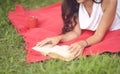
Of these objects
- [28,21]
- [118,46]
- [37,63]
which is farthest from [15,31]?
[118,46]

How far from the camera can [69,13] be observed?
4031 millimetres

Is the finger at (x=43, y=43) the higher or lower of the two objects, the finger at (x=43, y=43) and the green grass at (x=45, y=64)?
the higher

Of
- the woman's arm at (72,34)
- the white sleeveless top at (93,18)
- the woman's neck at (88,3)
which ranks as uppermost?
the woman's neck at (88,3)

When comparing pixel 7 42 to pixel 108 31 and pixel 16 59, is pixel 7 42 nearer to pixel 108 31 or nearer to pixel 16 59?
pixel 16 59

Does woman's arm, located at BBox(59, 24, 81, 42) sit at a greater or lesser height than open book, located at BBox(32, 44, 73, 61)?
greater

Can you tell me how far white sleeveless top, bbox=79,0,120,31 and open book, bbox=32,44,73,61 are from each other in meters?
0.43

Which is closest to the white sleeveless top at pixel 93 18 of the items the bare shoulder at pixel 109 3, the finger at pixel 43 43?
the bare shoulder at pixel 109 3

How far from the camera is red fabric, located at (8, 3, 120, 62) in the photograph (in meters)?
3.62

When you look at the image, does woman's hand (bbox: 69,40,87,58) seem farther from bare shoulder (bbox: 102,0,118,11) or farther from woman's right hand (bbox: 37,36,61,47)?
bare shoulder (bbox: 102,0,118,11)

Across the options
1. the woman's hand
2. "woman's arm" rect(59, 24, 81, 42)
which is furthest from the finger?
the woman's hand

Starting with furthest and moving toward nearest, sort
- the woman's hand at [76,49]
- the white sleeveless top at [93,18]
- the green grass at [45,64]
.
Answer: the white sleeveless top at [93,18] → the woman's hand at [76,49] → the green grass at [45,64]

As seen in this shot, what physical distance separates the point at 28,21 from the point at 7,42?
43 cm

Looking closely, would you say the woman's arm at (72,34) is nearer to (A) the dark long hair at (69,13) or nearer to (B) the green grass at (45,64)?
(A) the dark long hair at (69,13)

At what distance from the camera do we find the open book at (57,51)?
11.6 feet
